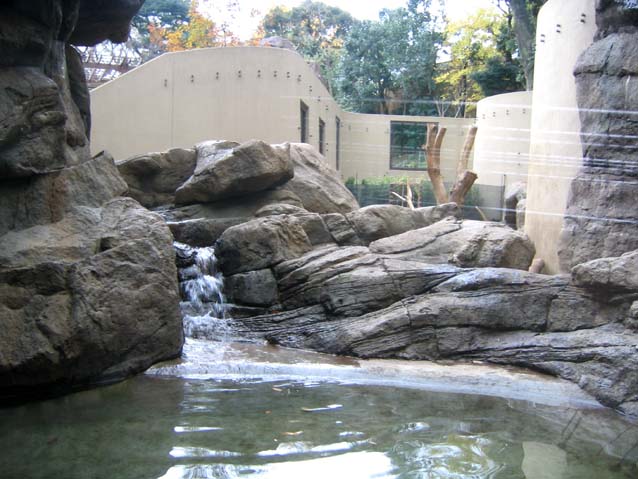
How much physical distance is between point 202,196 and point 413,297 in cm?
425

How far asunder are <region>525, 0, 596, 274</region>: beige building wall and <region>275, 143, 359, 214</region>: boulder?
3078 mm

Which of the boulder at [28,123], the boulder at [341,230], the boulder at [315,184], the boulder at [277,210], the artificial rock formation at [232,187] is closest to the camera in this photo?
the boulder at [28,123]

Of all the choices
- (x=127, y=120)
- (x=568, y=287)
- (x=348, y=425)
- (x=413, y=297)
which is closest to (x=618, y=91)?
(x=568, y=287)

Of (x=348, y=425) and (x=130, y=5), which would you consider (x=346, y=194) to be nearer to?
(x=130, y=5)

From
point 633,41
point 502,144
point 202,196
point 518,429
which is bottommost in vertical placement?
point 518,429

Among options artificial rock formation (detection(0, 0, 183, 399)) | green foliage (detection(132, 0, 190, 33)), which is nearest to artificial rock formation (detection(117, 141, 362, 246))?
artificial rock formation (detection(0, 0, 183, 399))

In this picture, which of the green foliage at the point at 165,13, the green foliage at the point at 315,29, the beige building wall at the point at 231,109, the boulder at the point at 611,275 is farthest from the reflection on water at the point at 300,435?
the green foliage at the point at 165,13

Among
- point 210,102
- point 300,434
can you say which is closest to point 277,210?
point 210,102

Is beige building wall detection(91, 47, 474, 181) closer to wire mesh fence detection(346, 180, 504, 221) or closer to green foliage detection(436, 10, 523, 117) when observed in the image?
wire mesh fence detection(346, 180, 504, 221)

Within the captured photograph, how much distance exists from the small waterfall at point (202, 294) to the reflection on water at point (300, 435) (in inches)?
64.4

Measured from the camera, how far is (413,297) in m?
6.63

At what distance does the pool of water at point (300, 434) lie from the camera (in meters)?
3.43

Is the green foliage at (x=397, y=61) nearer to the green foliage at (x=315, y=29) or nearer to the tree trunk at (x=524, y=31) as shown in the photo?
the green foliage at (x=315, y=29)

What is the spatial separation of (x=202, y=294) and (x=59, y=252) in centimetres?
241
